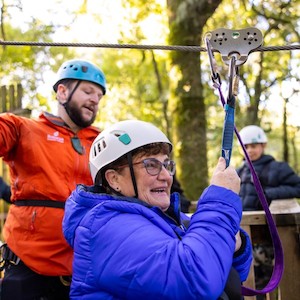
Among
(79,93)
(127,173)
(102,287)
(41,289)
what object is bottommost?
(41,289)

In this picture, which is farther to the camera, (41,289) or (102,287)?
(41,289)

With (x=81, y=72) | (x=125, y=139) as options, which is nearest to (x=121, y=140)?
(x=125, y=139)

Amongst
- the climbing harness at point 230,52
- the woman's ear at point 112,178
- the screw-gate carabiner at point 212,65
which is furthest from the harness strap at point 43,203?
the screw-gate carabiner at point 212,65

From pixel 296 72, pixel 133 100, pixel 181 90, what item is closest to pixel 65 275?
pixel 181 90

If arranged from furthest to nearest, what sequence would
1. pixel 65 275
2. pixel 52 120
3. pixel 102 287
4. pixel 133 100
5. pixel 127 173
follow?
pixel 133 100 < pixel 52 120 < pixel 65 275 < pixel 127 173 < pixel 102 287

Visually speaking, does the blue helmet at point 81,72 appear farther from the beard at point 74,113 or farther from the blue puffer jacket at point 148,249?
the blue puffer jacket at point 148,249

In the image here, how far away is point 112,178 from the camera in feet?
6.92

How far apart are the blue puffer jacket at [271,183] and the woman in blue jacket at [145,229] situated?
3.42 meters

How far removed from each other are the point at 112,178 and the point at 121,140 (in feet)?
0.63

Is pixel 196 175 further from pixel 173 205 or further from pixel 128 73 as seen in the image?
pixel 128 73

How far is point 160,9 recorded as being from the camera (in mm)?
7934

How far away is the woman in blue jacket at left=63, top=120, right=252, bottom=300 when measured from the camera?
1.64m

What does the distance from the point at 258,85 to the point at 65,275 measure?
10399 mm

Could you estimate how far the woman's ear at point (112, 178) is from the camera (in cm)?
209
